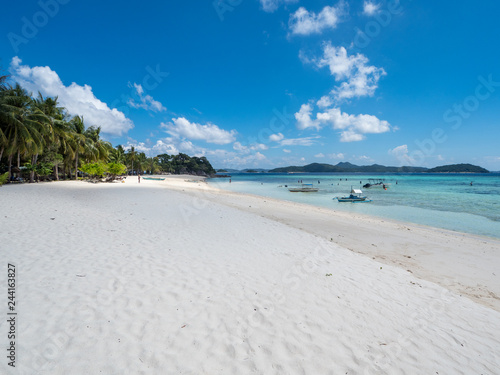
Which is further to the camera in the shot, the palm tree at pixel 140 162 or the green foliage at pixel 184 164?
A: the green foliage at pixel 184 164

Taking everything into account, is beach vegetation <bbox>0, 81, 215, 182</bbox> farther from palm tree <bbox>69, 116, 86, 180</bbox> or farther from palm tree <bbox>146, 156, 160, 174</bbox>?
palm tree <bbox>146, 156, 160, 174</bbox>

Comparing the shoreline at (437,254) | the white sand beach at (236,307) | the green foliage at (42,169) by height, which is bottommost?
the shoreline at (437,254)

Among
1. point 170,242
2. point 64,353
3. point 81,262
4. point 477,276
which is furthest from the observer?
point 170,242

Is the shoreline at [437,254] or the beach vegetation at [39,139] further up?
the beach vegetation at [39,139]

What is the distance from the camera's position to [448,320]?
4.20 metres

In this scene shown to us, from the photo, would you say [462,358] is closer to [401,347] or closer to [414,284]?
[401,347]

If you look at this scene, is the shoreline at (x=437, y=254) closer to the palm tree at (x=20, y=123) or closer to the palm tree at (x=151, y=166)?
the palm tree at (x=20, y=123)

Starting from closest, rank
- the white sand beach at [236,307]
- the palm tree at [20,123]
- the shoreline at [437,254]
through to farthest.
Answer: the white sand beach at [236,307] < the shoreline at [437,254] < the palm tree at [20,123]

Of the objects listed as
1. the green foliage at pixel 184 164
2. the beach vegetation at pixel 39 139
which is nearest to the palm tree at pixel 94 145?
the beach vegetation at pixel 39 139

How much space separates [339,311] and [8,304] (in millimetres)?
5761

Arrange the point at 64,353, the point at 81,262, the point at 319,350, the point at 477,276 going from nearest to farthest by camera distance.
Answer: the point at 64,353 < the point at 319,350 < the point at 81,262 < the point at 477,276

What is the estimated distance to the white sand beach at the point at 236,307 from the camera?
2.96 metres

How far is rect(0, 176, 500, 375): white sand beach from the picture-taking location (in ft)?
9.71

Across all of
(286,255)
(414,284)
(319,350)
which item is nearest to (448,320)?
(414,284)
